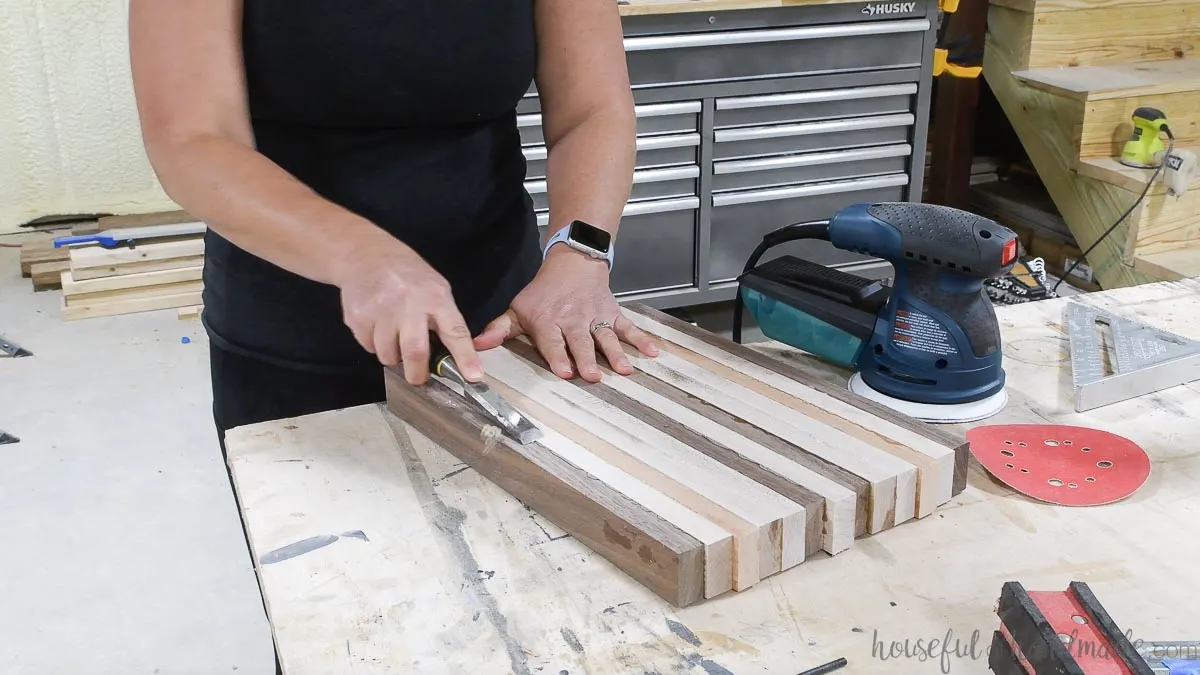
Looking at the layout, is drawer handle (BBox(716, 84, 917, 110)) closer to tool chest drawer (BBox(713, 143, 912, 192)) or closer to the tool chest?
the tool chest

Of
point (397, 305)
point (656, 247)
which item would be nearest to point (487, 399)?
point (397, 305)

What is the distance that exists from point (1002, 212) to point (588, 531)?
345 cm

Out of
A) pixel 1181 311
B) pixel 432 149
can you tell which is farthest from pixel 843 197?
pixel 432 149

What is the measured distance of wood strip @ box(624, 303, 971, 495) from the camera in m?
0.94

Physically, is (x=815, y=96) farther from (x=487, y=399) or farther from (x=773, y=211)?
(x=487, y=399)

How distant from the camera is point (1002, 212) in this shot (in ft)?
12.8

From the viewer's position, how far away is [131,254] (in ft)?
11.1

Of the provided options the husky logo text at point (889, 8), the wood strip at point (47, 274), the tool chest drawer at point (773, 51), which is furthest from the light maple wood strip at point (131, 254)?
the husky logo text at point (889, 8)

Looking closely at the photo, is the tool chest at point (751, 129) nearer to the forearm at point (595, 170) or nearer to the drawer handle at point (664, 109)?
the drawer handle at point (664, 109)

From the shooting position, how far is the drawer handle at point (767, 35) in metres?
2.83

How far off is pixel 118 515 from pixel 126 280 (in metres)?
1.28

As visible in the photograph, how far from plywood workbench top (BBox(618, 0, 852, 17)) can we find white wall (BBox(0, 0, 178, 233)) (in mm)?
2079

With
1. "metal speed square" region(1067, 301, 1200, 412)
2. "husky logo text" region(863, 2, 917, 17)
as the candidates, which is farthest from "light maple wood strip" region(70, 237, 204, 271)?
"metal speed square" region(1067, 301, 1200, 412)

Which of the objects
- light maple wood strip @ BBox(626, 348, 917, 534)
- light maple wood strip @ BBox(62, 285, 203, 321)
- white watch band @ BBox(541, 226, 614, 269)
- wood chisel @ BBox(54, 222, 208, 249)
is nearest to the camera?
light maple wood strip @ BBox(626, 348, 917, 534)
